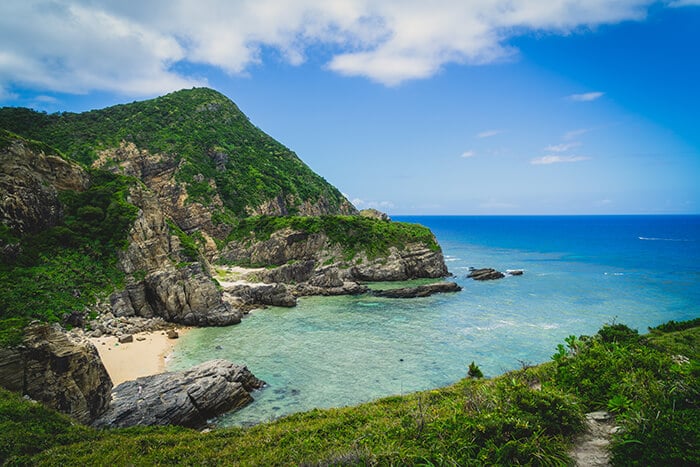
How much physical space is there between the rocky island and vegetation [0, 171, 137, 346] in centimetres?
12

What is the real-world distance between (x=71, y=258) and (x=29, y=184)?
25.7 feet

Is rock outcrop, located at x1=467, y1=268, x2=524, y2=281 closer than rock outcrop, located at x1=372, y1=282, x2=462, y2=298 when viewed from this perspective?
No

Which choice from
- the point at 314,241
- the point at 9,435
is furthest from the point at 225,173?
the point at 9,435

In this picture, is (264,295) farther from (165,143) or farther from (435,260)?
(165,143)

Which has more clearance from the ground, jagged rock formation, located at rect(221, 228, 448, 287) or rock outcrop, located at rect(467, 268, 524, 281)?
jagged rock formation, located at rect(221, 228, 448, 287)

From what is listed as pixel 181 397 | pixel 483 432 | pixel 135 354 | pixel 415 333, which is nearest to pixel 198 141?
pixel 135 354

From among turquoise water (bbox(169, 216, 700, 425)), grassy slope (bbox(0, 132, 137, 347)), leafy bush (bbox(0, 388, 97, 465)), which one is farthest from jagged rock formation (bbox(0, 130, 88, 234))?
leafy bush (bbox(0, 388, 97, 465))

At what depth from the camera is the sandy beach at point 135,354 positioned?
23.8 metres

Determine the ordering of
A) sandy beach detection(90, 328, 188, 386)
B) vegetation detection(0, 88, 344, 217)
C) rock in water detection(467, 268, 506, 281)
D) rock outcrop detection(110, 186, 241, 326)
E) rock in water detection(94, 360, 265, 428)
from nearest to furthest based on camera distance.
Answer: rock in water detection(94, 360, 265, 428), sandy beach detection(90, 328, 188, 386), rock outcrop detection(110, 186, 241, 326), rock in water detection(467, 268, 506, 281), vegetation detection(0, 88, 344, 217)

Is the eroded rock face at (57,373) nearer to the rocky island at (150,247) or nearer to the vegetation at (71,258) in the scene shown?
the rocky island at (150,247)

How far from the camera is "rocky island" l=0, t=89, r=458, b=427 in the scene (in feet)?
56.5

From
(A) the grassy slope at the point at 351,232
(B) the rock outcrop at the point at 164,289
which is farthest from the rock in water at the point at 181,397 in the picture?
(A) the grassy slope at the point at 351,232

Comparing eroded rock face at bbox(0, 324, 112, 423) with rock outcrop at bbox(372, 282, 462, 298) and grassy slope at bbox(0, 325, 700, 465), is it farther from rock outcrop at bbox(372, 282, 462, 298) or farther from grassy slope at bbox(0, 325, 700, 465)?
rock outcrop at bbox(372, 282, 462, 298)

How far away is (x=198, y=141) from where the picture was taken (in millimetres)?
92375
